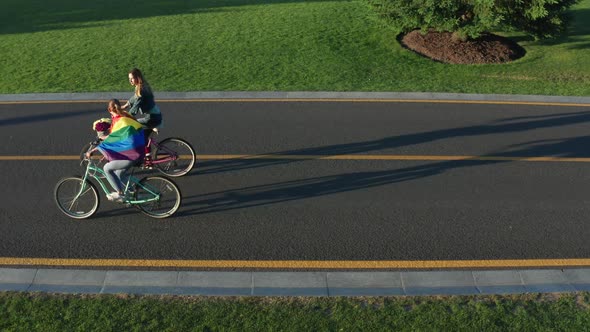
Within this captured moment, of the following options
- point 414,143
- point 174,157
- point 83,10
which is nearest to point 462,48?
point 414,143

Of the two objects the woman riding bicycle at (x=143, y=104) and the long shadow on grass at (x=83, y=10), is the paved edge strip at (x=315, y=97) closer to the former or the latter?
the woman riding bicycle at (x=143, y=104)

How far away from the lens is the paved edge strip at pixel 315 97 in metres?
13.8

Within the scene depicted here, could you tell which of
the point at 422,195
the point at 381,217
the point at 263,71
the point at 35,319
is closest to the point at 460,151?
the point at 422,195

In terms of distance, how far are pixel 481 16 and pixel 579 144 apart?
6.01 meters

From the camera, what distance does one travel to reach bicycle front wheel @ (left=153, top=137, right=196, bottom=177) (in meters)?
9.97

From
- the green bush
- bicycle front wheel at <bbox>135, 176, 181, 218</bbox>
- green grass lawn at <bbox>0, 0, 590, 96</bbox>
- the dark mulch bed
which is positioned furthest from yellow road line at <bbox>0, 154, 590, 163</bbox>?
the dark mulch bed

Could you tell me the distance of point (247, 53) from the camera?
17250mm

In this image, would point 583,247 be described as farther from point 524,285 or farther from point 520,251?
point 524,285

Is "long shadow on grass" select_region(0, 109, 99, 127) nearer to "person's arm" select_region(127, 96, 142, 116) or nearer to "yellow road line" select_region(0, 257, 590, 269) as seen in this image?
"person's arm" select_region(127, 96, 142, 116)

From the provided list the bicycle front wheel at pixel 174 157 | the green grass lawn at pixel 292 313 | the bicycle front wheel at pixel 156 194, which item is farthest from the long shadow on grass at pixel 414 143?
the green grass lawn at pixel 292 313

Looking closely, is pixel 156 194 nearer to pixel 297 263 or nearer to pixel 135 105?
pixel 135 105

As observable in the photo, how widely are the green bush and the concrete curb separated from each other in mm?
2957

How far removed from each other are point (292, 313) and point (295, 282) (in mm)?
801

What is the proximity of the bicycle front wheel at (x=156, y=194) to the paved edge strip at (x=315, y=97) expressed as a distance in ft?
17.5
